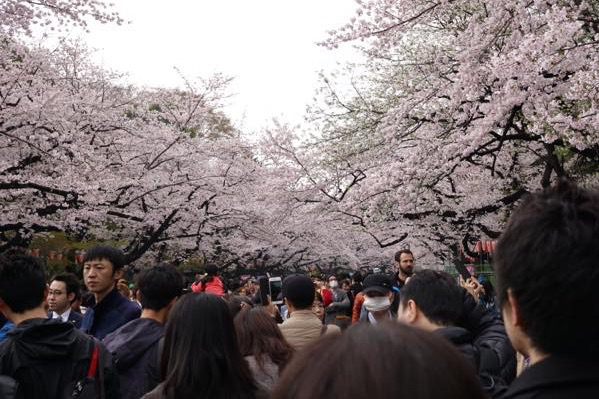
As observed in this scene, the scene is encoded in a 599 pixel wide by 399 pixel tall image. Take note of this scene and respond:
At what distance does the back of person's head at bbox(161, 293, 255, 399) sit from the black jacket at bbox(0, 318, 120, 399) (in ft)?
1.76

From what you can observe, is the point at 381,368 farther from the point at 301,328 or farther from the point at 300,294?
the point at 300,294

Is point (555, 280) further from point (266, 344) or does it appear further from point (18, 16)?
point (18, 16)

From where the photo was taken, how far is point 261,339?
12.1ft

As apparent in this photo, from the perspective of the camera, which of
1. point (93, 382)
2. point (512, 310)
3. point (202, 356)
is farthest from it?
point (93, 382)

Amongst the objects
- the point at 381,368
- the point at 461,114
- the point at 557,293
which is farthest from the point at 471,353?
the point at 461,114

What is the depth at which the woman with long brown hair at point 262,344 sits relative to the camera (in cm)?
358

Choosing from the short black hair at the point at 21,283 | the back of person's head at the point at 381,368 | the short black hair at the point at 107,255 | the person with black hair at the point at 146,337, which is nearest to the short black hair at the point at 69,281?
the short black hair at the point at 107,255

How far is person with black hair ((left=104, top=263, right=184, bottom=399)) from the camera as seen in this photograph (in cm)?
374

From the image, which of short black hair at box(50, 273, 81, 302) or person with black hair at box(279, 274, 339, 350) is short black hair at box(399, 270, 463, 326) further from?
short black hair at box(50, 273, 81, 302)

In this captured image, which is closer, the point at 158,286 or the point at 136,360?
the point at 136,360

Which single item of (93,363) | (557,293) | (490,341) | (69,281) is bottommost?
(490,341)

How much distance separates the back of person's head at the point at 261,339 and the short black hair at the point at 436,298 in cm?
74

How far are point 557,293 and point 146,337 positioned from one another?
2738mm

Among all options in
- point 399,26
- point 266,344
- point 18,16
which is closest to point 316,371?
point 266,344
